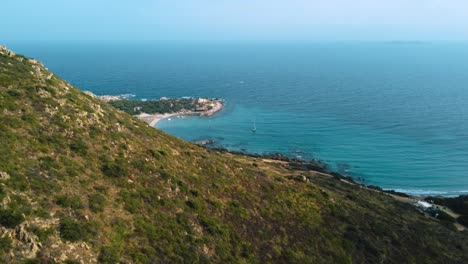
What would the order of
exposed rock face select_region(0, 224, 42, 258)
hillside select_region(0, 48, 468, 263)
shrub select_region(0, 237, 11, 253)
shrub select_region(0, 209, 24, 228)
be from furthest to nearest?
hillside select_region(0, 48, 468, 263), shrub select_region(0, 209, 24, 228), exposed rock face select_region(0, 224, 42, 258), shrub select_region(0, 237, 11, 253)

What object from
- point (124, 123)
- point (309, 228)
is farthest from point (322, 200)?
point (124, 123)

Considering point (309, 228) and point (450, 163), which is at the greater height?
point (309, 228)

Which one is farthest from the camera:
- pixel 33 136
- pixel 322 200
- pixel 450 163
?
pixel 450 163

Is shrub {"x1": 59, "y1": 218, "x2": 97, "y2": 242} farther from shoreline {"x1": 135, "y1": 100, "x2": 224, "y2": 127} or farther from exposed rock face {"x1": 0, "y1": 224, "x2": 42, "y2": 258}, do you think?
shoreline {"x1": 135, "y1": 100, "x2": 224, "y2": 127}

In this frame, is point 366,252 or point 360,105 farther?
point 360,105

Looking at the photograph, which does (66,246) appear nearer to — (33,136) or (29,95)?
(33,136)

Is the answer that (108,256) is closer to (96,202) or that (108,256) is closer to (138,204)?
(96,202)

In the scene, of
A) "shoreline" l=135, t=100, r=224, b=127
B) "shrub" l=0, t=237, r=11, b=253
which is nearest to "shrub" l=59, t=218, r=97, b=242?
"shrub" l=0, t=237, r=11, b=253

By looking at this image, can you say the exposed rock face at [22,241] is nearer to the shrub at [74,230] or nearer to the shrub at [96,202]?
the shrub at [74,230]

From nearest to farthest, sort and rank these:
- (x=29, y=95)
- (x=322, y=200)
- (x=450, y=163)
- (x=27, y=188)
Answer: (x=27, y=188) < (x=29, y=95) < (x=322, y=200) < (x=450, y=163)
